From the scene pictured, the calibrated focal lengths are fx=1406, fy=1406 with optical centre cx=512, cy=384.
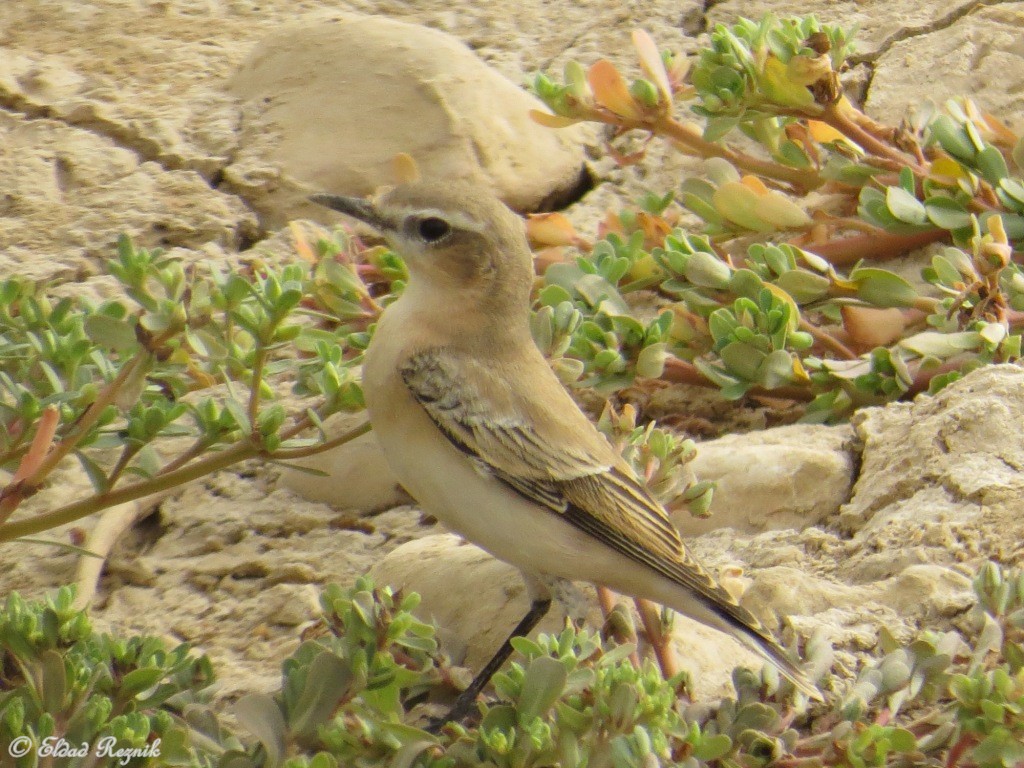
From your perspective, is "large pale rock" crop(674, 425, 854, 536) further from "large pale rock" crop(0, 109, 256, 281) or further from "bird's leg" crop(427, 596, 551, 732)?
"large pale rock" crop(0, 109, 256, 281)

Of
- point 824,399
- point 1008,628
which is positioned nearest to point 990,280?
point 824,399

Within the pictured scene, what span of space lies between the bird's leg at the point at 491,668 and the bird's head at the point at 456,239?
2.33 feet

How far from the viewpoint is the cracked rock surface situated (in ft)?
10.7

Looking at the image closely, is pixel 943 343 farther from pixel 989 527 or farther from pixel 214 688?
pixel 214 688

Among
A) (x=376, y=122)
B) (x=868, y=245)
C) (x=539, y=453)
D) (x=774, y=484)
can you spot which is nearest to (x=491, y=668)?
(x=539, y=453)

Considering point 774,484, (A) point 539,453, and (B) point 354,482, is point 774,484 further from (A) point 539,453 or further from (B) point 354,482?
(B) point 354,482

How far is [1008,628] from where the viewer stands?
9.43 ft

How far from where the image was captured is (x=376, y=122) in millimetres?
5008

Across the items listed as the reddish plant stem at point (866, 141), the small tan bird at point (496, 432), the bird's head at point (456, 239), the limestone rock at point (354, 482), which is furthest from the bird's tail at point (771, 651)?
the reddish plant stem at point (866, 141)

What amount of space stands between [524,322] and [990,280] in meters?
1.44

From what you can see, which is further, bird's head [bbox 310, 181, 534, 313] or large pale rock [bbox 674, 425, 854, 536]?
large pale rock [bbox 674, 425, 854, 536]

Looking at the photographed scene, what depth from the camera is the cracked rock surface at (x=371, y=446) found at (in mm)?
3270

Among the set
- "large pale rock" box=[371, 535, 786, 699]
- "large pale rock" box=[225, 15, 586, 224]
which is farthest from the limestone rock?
"large pale rock" box=[225, 15, 586, 224]

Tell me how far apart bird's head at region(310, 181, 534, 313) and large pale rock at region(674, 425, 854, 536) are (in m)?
0.74
